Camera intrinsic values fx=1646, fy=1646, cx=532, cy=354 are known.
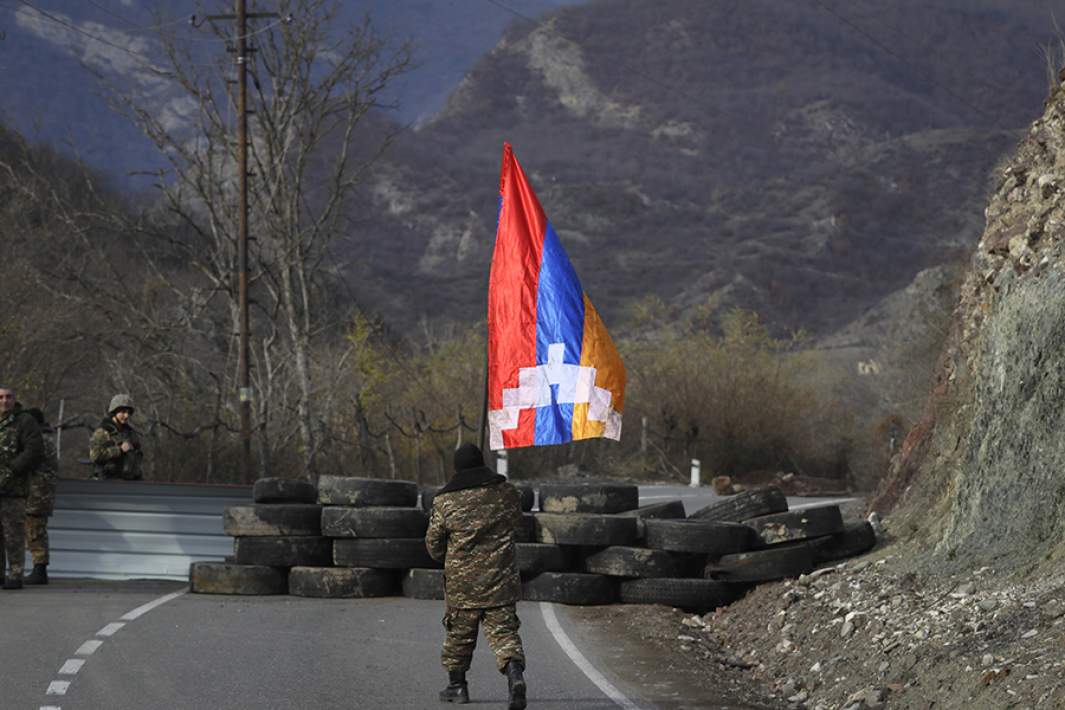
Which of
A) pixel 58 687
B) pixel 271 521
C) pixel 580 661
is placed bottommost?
pixel 580 661

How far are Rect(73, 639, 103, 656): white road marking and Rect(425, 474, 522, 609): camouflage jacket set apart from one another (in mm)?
3323

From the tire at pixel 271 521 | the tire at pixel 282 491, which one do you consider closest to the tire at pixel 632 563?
the tire at pixel 271 521

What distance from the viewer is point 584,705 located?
410 inches

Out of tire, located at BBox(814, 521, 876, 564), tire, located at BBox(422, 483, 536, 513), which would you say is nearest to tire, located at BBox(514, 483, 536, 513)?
tire, located at BBox(422, 483, 536, 513)

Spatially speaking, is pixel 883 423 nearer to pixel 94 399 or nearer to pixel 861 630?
pixel 94 399

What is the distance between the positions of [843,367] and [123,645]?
87.8 metres

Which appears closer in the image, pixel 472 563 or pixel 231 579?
pixel 472 563

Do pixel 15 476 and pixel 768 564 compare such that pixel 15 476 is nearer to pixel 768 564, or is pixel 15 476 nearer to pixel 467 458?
pixel 768 564

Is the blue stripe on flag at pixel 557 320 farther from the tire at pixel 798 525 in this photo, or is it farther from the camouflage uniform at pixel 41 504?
the camouflage uniform at pixel 41 504

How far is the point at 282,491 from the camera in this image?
1683cm

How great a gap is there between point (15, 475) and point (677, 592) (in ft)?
22.1

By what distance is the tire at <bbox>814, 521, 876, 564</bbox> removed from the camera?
53.1 feet

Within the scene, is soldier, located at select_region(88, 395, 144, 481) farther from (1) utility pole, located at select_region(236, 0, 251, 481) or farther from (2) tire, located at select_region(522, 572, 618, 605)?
(1) utility pole, located at select_region(236, 0, 251, 481)

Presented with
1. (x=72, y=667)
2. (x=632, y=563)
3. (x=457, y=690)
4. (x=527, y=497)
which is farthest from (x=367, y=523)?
(x=457, y=690)
